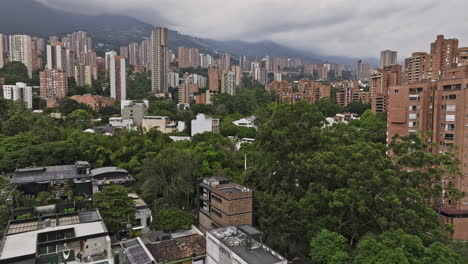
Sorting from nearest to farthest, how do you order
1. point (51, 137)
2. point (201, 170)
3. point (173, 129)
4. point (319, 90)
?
point (201, 170), point (51, 137), point (173, 129), point (319, 90)

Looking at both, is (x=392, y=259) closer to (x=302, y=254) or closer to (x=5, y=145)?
(x=302, y=254)

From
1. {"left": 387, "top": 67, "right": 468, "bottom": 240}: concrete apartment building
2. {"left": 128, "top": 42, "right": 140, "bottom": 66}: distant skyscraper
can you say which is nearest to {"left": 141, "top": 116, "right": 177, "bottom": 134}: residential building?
{"left": 387, "top": 67, "right": 468, "bottom": 240}: concrete apartment building

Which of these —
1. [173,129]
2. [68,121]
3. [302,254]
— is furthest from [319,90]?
[302,254]

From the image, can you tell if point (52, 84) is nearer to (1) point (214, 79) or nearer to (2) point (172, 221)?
(1) point (214, 79)

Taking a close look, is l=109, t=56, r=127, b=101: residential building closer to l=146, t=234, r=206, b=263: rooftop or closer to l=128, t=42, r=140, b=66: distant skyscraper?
l=146, t=234, r=206, b=263: rooftop

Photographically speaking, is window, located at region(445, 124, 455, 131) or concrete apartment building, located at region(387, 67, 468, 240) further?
window, located at region(445, 124, 455, 131)

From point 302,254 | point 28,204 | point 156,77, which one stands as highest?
point 156,77
